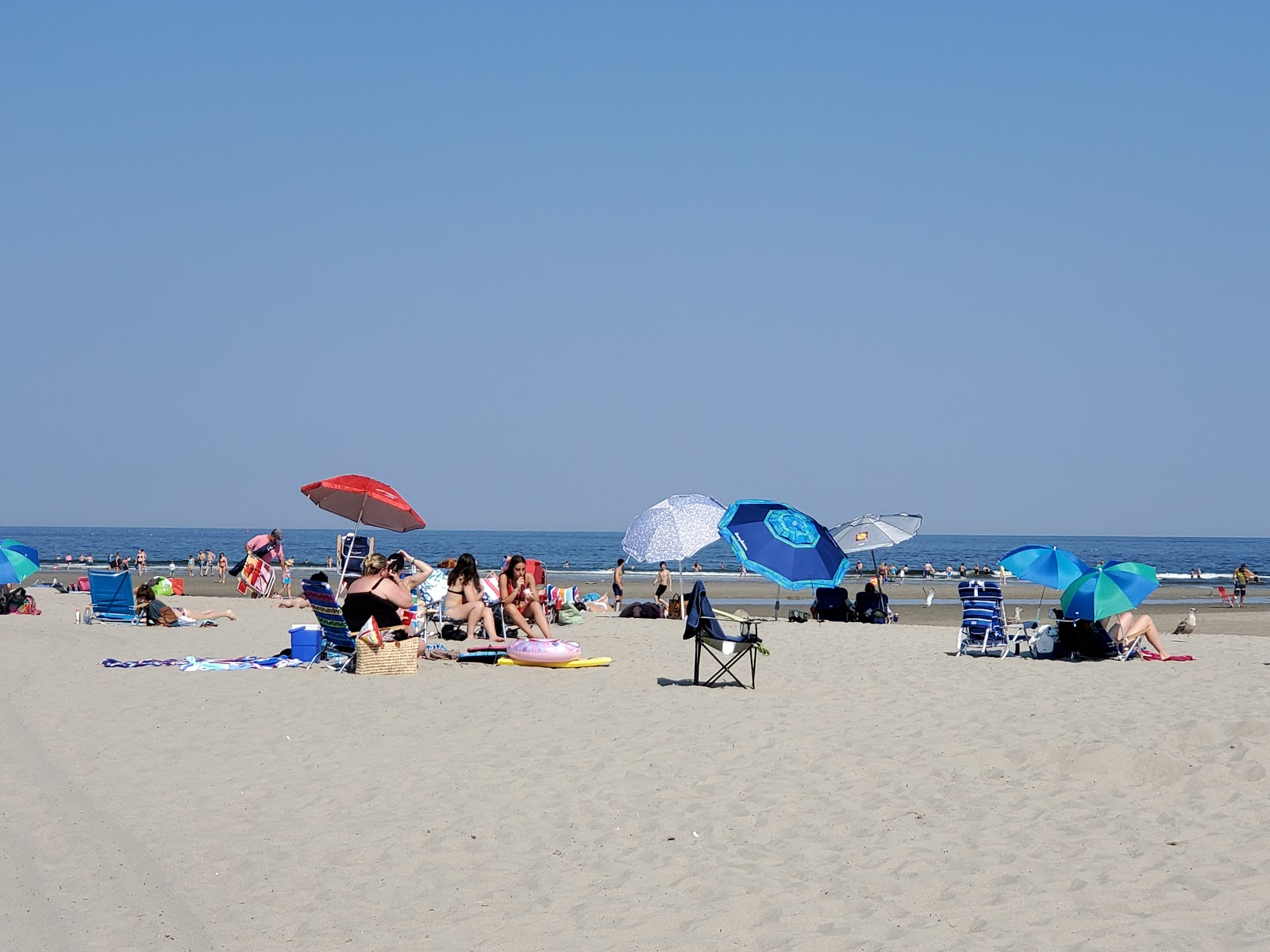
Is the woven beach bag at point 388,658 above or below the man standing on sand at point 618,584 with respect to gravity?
below

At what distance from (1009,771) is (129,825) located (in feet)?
15.4

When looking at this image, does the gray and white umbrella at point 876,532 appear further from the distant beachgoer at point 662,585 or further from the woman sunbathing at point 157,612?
the woman sunbathing at point 157,612

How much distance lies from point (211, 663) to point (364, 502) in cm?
537

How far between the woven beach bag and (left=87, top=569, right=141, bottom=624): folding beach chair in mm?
7328

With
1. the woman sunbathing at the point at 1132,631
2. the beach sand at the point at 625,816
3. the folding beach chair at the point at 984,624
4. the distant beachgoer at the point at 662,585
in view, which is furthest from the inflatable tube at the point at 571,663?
the distant beachgoer at the point at 662,585

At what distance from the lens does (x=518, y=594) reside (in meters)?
13.2

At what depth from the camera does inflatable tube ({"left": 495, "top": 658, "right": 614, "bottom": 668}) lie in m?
11.4

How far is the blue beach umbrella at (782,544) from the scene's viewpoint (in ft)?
42.8

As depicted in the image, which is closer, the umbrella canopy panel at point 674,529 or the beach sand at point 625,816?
the beach sand at point 625,816

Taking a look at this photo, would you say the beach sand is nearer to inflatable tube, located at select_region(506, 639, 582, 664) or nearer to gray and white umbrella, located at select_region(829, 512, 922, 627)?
inflatable tube, located at select_region(506, 639, 582, 664)

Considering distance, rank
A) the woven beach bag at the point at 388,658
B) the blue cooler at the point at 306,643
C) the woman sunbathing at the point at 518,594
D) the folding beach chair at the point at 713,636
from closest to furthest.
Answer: the folding beach chair at the point at 713,636
the woven beach bag at the point at 388,658
the blue cooler at the point at 306,643
the woman sunbathing at the point at 518,594

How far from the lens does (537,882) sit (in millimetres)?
4812

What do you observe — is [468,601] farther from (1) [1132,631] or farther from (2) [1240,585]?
(2) [1240,585]

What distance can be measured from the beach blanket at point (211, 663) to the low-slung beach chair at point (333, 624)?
33cm
